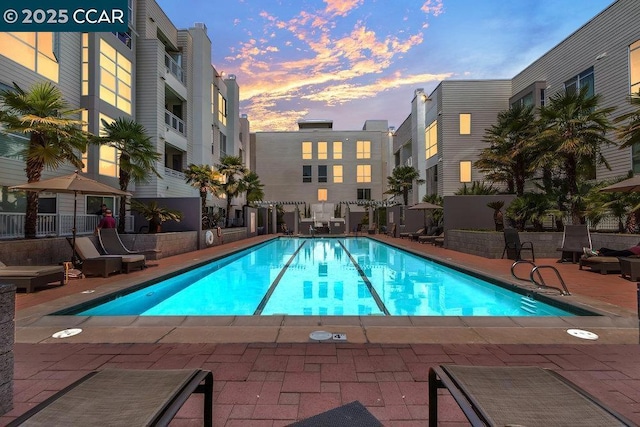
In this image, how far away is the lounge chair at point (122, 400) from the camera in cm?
138

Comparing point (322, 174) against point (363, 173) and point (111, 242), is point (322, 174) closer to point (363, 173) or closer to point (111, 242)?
point (363, 173)

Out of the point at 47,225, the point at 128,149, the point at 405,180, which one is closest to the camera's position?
the point at 47,225

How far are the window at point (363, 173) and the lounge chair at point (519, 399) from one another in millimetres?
38159

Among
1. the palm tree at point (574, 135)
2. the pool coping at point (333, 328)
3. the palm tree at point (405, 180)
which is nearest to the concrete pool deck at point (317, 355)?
the pool coping at point (333, 328)

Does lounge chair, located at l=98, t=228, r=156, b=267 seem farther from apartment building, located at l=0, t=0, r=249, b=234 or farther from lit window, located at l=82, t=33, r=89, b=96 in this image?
lit window, located at l=82, t=33, r=89, b=96

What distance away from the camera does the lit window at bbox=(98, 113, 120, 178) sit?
1370 cm

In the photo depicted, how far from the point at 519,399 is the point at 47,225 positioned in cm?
1158

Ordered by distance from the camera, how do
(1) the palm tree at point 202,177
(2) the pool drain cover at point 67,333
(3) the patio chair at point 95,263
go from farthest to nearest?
(1) the palm tree at point 202,177 → (3) the patio chair at point 95,263 → (2) the pool drain cover at point 67,333

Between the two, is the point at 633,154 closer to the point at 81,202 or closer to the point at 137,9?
the point at 81,202

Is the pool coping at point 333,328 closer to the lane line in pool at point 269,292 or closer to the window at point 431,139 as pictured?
the lane line in pool at point 269,292

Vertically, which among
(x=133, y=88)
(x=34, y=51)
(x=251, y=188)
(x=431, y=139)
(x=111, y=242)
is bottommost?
(x=111, y=242)

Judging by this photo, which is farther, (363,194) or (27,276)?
(363,194)

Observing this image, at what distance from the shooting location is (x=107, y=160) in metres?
14.1

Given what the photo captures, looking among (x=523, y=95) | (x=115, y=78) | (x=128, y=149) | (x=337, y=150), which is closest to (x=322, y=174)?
(x=337, y=150)
